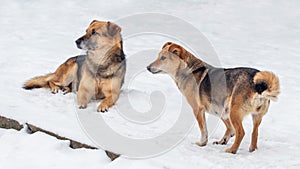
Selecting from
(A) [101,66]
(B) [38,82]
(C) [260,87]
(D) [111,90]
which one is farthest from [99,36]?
(C) [260,87]

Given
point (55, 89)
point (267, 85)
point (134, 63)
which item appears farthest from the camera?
point (134, 63)

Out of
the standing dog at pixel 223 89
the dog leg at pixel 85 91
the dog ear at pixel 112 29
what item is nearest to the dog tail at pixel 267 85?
the standing dog at pixel 223 89

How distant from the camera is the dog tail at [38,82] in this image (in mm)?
6863

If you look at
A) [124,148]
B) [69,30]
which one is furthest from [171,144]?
[69,30]

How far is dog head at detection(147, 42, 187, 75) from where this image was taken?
17.9ft

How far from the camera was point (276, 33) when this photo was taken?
34.1 ft

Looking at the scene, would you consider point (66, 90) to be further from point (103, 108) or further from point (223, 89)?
point (223, 89)

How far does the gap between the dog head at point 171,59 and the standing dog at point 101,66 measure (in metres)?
1.01

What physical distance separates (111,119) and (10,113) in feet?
3.51

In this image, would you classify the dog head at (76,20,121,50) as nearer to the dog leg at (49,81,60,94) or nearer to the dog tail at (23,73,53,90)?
the dog leg at (49,81,60,94)

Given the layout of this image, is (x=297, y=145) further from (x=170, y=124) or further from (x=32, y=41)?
(x=32, y=41)

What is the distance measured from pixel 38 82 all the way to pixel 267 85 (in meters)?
3.16

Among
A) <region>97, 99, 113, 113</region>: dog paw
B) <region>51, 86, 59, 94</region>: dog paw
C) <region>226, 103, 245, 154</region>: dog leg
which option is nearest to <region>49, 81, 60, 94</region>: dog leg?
<region>51, 86, 59, 94</region>: dog paw

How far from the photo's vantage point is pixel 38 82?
691 centimetres
